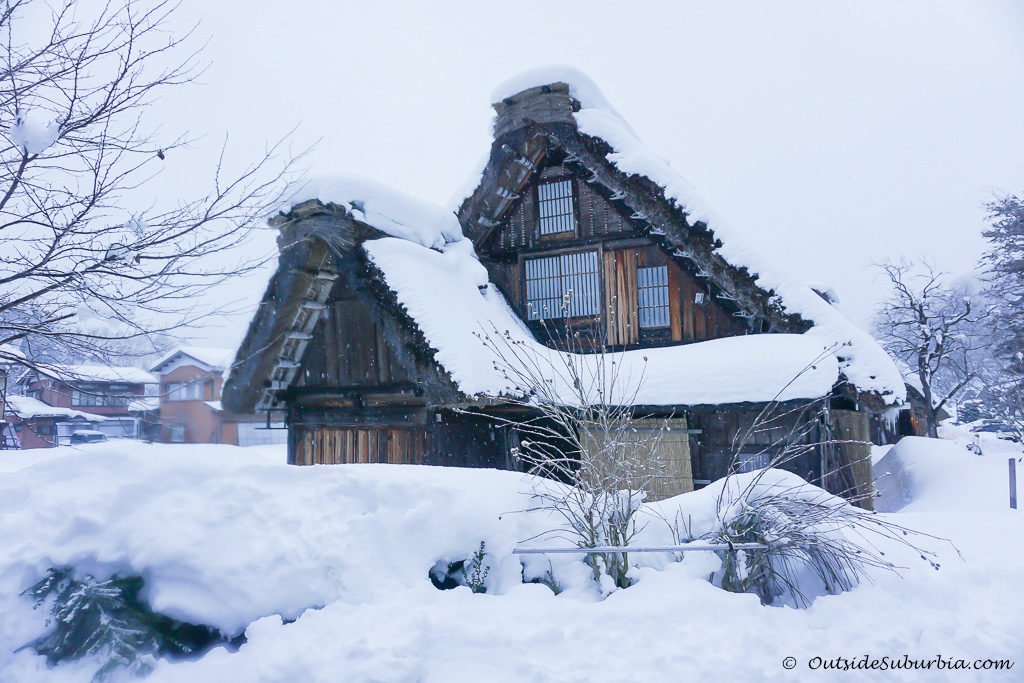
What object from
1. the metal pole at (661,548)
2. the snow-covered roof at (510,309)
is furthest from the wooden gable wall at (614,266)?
the metal pole at (661,548)

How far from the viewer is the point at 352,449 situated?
29.8 feet

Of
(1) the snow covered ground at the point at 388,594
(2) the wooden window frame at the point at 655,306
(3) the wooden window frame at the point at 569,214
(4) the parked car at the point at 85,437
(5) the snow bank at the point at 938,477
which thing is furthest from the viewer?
(4) the parked car at the point at 85,437

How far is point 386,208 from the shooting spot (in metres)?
8.42

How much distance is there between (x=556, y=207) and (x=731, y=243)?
2.94m

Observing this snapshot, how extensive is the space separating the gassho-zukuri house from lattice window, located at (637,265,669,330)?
2 centimetres

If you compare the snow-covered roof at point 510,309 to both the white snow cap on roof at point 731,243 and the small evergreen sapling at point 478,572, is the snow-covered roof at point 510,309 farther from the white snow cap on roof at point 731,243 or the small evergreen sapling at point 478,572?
the small evergreen sapling at point 478,572

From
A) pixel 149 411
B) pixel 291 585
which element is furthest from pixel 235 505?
pixel 149 411

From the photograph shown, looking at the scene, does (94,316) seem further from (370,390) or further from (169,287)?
(370,390)

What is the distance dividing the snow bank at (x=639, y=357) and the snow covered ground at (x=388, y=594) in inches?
116

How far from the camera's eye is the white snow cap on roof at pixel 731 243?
668 centimetres

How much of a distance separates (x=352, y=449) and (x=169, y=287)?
17.5 feet

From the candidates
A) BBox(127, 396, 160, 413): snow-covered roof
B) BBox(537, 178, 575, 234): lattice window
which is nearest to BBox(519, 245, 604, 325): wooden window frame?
BBox(537, 178, 575, 234): lattice window

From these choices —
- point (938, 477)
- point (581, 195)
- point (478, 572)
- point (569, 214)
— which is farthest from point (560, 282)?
point (938, 477)

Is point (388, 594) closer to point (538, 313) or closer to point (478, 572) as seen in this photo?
point (478, 572)
